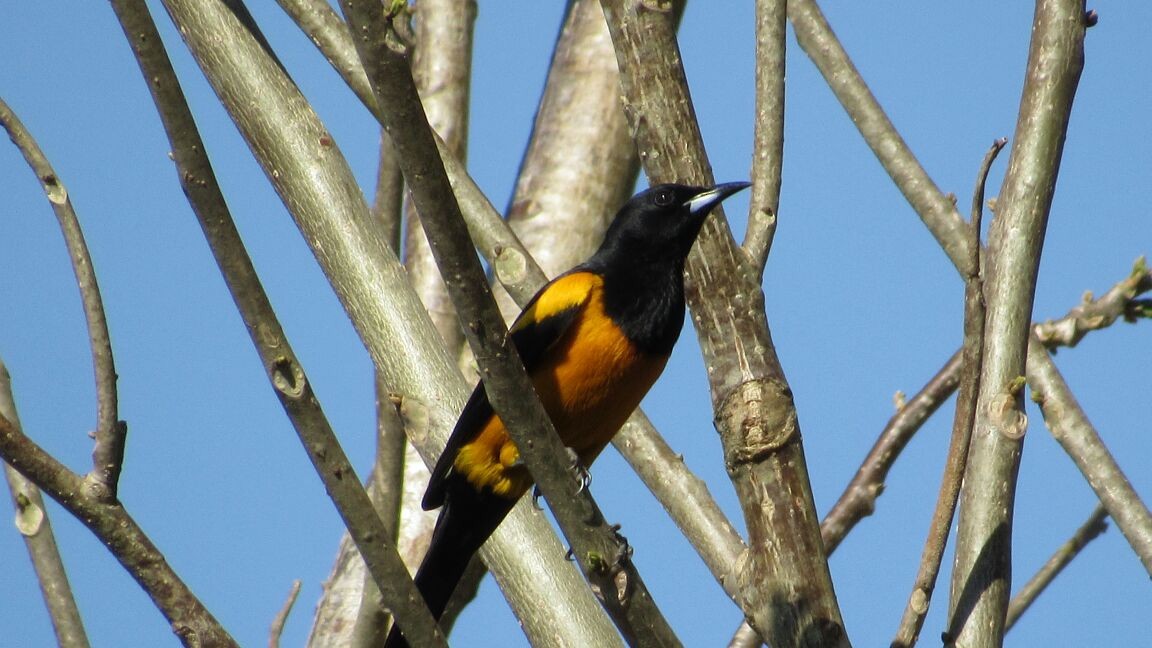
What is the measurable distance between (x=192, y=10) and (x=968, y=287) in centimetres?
241

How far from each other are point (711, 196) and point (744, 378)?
852 mm

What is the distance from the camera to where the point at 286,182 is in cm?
391

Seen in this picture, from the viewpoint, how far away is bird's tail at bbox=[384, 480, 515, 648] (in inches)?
163

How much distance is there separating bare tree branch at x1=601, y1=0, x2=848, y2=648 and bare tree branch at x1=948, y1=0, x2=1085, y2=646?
1.12 feet

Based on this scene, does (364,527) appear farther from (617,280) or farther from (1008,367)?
(617,280)

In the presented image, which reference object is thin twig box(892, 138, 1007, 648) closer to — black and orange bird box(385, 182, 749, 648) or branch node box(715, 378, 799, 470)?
branch node box(715, 378, 799, 470)

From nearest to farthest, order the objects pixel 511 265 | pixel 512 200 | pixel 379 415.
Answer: pixel 511 265, pixel 379 415, pixel 512 200

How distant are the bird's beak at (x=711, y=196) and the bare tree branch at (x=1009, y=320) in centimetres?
78

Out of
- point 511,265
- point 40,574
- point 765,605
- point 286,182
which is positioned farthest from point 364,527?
point 511,265

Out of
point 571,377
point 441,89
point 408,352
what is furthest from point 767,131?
point 441,89

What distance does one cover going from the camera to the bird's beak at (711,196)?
3.83m

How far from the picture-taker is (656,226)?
4.77m

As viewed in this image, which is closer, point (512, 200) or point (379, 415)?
point (379, 415)

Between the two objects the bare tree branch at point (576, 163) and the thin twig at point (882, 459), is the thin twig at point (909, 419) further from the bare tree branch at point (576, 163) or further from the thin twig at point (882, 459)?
the bare tree branch at point (576, 163)
